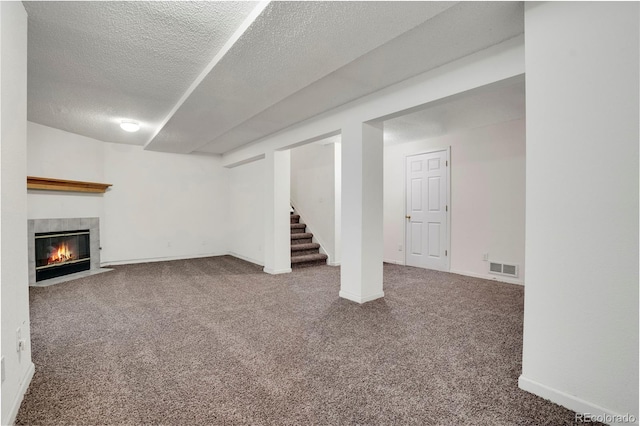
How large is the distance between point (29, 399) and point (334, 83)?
3.19m

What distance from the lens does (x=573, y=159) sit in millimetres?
1543

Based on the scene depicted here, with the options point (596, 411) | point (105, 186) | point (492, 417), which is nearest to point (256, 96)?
point (492, 417)

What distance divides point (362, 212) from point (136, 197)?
16.1 ft

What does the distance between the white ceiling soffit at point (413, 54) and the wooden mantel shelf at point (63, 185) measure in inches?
127

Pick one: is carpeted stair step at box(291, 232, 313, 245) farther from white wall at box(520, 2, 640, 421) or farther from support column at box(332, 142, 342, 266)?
white wall at box(520, 2, 640, 421)

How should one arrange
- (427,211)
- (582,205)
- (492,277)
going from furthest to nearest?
(427,211) < (492,277) < (582,205)

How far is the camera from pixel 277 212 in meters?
4.93

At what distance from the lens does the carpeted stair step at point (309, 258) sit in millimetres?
5324

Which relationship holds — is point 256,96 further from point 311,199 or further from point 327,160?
point 311,199

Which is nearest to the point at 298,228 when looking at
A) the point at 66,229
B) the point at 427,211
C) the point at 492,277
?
the point at 427,211

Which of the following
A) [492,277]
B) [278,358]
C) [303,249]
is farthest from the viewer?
[303,249]

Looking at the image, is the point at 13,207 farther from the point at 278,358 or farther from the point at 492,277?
the point at 492,277

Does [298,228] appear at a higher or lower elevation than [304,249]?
higher

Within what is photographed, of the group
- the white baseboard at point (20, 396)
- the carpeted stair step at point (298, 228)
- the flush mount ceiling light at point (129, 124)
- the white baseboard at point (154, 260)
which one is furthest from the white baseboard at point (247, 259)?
the white baseboard at point (20, 396)
